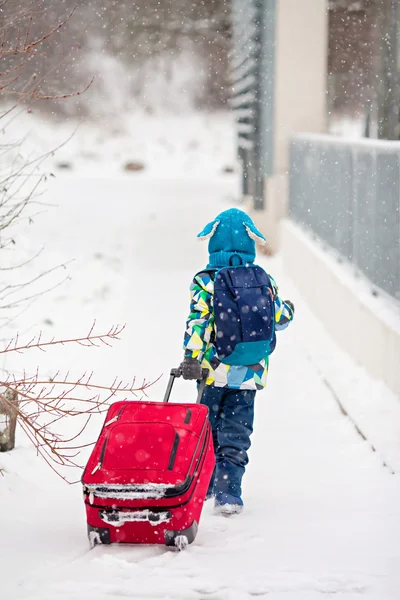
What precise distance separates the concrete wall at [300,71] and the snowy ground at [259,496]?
14.6 ft

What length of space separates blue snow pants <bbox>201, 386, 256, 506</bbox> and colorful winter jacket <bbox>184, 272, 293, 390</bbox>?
13cm

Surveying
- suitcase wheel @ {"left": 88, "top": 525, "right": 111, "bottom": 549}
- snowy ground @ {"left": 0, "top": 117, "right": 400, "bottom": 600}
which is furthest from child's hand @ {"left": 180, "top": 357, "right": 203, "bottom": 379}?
suitcase wheel @ {"left": 88, "top": 525, "right": 111, "bottom": 549}

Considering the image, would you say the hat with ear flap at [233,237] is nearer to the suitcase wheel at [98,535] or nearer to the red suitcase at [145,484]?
the red suitcase at [145,484]

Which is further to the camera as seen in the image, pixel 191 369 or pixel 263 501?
pixel 263 501

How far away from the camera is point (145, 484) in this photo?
4531 millimetres

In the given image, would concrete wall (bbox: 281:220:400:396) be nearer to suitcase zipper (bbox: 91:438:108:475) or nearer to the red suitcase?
the red suitcase

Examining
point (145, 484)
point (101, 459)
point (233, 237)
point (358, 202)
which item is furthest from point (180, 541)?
point (358, 202)

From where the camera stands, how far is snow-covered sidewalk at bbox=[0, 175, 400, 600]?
424 cm

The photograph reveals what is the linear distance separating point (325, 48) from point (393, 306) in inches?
416

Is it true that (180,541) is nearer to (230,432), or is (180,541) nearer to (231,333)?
(230,432)

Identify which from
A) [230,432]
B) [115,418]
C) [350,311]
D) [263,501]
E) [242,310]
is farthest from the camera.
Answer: [350,311]

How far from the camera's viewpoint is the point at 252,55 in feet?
66.5

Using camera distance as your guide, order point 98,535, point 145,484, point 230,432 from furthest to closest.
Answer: point 230,432, point 98,535, point 145,484

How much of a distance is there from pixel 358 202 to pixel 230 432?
16.5 ft
